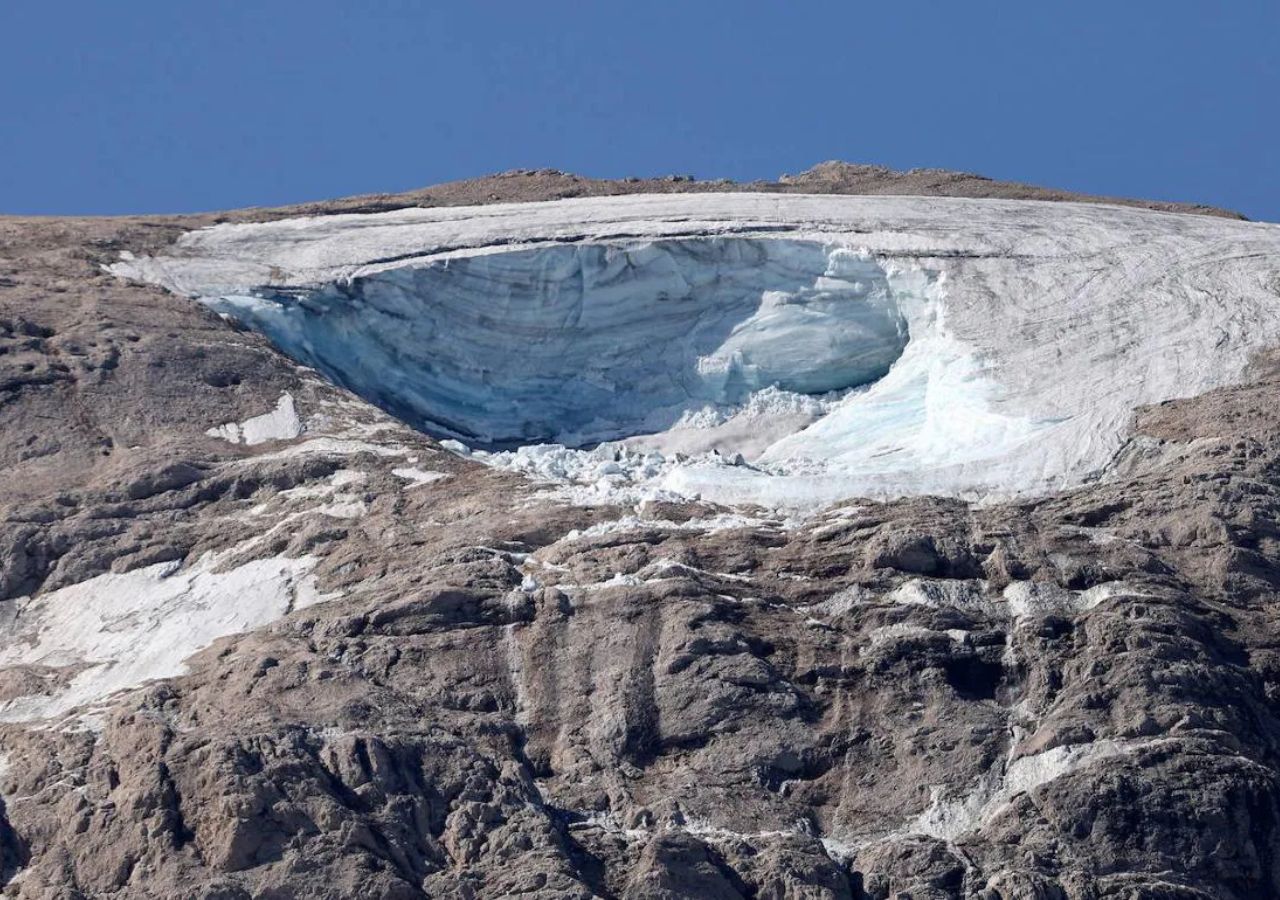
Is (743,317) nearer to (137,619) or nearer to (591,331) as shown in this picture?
(591,331)

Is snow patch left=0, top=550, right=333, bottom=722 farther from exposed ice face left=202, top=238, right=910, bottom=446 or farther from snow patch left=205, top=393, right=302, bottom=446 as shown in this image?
exposed ice face left=202, top=238, right=910, bottom=446

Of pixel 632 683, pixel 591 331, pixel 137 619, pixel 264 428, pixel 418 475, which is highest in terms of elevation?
pixel 591 331

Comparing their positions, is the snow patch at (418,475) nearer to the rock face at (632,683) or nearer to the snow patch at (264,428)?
the rock face at (632,683)

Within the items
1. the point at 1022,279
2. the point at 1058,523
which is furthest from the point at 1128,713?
the point at 1022,279

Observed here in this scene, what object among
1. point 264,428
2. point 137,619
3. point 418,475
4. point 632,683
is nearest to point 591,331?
point 264,428

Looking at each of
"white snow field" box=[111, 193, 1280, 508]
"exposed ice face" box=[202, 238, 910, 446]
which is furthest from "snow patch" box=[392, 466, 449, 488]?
"exposed ice face" box=[202, 238, 910, 446]

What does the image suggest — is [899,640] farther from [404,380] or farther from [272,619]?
[404,380]
